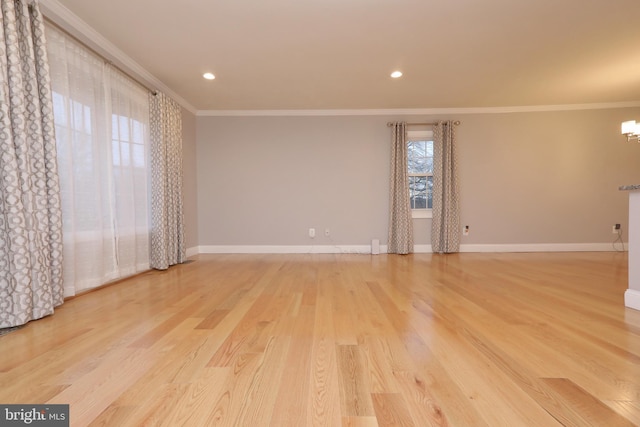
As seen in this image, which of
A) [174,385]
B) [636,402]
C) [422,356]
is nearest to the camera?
[636,402]

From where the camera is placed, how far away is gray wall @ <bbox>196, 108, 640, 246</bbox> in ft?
16.7

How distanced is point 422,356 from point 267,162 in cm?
426

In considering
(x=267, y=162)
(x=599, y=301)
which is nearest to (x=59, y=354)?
(x=599, y=301)

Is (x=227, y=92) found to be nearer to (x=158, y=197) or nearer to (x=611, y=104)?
(x=158, y=197)

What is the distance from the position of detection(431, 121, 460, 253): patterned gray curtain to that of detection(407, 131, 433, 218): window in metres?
0.15

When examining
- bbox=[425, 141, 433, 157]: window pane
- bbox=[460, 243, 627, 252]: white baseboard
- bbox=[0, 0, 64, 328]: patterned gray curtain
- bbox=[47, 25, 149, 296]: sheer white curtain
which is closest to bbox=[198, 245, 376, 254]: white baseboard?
bbox=[47, 25, 149, 296]: sheer white curtain

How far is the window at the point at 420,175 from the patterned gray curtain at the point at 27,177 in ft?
15.2

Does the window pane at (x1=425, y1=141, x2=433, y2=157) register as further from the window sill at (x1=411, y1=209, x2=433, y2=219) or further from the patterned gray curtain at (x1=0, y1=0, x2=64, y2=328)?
the patterned gray curtain at (x1=0, y1=0, x2=64, y2=328)

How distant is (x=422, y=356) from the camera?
4.79 feet

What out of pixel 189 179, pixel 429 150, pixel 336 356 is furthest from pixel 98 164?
pixel 429 150

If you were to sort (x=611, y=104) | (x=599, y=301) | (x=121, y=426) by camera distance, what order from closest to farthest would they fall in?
1. (x=121, y=426)
2. (x=599, y=301)
3. (x=611, y=104)

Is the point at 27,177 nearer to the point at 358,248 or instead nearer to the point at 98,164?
the point at 98,164

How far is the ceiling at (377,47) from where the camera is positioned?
98.0 inches

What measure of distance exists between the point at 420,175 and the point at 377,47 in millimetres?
2664
